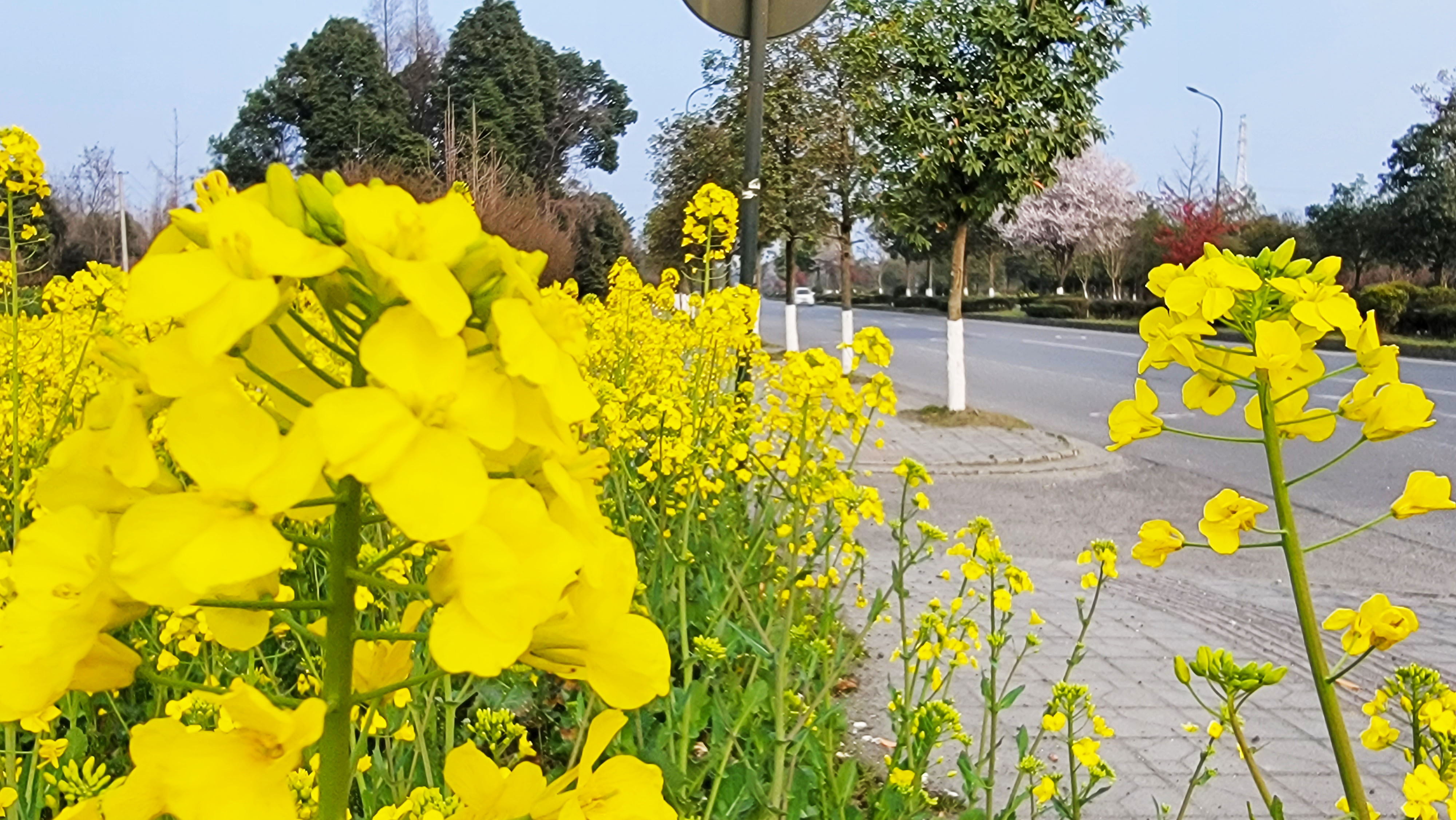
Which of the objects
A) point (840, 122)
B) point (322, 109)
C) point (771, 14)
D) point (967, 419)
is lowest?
point (967, 419)

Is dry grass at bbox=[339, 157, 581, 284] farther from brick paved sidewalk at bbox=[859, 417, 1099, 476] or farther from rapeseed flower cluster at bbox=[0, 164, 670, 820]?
rapeseed flower cluster at bbox=[0, 164, 670, 820]

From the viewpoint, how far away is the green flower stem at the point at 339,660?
62 cm

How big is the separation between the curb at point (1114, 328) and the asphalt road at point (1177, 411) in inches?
22.1

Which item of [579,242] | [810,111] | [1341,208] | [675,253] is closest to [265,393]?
[810,111]

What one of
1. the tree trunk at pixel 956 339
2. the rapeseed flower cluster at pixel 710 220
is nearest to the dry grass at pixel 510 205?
the tree trunk at pixel 956 339

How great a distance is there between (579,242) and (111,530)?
1060 inches

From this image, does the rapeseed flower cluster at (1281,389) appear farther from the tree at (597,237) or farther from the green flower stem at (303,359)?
the tree at (597,237)

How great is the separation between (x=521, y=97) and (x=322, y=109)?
6008mm

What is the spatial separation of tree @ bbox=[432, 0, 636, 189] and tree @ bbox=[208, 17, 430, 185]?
197 centimetres

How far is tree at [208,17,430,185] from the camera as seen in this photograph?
34594 mm

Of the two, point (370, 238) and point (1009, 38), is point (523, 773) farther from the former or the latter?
point (1009, 38)

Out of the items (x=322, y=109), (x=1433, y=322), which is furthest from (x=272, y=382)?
(x=322, y=109)

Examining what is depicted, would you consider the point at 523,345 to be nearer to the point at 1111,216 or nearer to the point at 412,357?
the point at 412,357

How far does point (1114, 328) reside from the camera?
33219 mm
